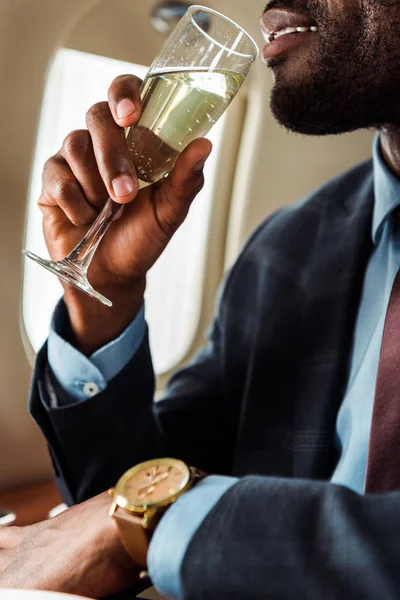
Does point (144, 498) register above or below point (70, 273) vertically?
below

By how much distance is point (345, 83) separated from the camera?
1242 mm

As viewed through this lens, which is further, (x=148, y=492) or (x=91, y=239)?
(x=91, y=239)

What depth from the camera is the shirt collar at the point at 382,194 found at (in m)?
1.29

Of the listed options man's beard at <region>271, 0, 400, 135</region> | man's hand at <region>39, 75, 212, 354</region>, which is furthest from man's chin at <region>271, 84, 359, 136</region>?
man's hand at <region>39, 75, 212, 354</region>

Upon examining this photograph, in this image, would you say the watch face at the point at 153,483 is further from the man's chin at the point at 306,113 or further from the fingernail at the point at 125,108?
the man's chin at the point at 306,113

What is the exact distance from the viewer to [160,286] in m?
2.42

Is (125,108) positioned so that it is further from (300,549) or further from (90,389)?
(300,549)

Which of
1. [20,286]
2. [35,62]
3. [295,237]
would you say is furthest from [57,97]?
[295,237]

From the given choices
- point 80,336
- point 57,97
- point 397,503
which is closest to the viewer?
point 397,503

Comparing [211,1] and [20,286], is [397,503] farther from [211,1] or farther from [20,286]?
[211,1]

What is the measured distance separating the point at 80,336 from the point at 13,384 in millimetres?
713

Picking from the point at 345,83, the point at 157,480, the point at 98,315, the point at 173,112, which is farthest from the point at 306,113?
the point at 157,480

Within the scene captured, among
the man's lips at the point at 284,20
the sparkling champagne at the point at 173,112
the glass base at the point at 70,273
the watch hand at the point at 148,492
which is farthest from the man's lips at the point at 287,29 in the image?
the watch hand at the point at 148,492

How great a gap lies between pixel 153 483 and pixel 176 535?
14cm
